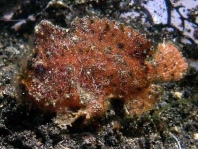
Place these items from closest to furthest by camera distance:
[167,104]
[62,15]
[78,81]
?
[78,81]
[167,104]
[62,15]

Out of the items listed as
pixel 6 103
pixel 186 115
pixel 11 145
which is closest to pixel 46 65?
pixel 6 103

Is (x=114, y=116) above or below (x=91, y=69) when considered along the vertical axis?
below

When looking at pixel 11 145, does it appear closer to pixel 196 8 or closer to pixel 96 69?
pixel 96 69

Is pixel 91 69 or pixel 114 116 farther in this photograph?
pixel 114 116
